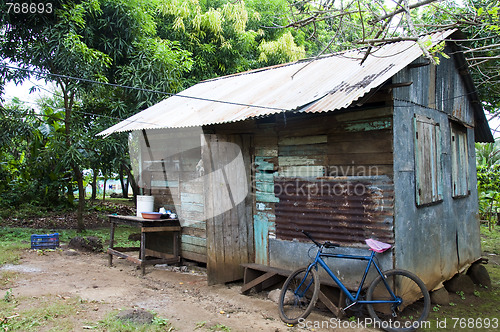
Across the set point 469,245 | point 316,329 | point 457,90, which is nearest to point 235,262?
point 316,329

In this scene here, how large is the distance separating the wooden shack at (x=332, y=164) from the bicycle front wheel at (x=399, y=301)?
0.22m

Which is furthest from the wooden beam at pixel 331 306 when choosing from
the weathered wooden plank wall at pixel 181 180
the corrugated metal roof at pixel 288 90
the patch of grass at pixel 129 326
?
the weathered wooden plank wall at pixel 181 180

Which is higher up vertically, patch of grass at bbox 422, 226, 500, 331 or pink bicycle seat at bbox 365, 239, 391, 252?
pink bicycle seat at bbox 365, 239, 391, 252

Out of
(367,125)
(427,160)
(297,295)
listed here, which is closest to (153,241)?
(297,295)

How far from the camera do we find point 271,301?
567 centimetres

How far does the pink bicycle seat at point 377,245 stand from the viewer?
4672 millimetres

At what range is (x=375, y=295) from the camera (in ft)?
16.3

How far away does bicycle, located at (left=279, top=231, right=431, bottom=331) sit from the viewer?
15.4 ft

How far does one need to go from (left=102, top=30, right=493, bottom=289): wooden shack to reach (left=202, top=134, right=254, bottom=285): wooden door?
0.02 meters

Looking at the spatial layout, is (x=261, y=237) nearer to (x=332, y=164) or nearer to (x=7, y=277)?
(x=332, y=164)

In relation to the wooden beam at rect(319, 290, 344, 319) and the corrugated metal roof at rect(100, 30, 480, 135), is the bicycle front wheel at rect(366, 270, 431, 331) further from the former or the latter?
the corrugated metal roof at rect(100, 30, 480, 135)

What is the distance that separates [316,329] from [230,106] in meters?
3.52

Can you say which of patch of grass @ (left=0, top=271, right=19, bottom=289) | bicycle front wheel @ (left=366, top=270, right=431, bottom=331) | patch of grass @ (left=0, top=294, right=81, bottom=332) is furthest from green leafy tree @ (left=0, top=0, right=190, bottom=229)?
bicycle front wheel @ (left=366, top=270, right=431, bottom=331)

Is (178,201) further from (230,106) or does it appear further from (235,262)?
(230,106)
